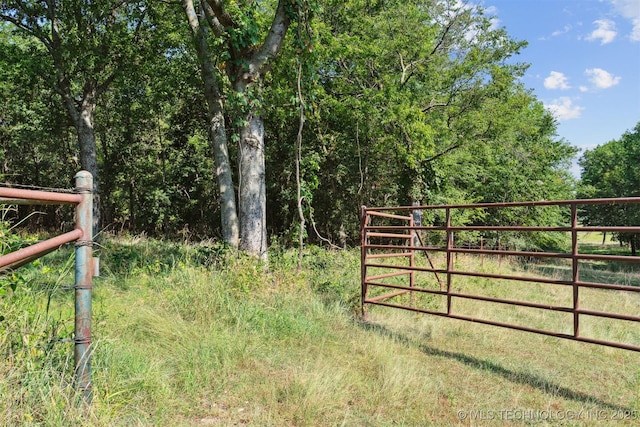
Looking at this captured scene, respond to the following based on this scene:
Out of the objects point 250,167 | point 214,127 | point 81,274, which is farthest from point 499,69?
point 81,274

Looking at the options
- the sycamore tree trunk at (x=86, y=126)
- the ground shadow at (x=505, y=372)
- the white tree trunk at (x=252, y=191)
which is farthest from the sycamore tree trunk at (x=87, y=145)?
the ground shadow at (x=505, y=372)

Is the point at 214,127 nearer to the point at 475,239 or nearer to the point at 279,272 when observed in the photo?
the point at 279,272

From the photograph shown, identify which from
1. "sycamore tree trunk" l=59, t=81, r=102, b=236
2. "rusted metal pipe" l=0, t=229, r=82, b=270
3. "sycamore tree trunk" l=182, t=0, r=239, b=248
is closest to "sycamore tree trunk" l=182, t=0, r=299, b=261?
"sycamore tree trunk" l=182, t=0, r=239, b=248

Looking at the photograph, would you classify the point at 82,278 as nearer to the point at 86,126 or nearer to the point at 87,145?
the point at 87,145

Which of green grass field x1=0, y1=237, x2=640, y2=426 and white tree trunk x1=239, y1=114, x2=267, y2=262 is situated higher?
white tree trunk x1=239, y1=114, x2=267, y2=262

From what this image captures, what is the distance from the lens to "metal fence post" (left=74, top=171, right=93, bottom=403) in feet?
7.72

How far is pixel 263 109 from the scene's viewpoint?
9.12 m

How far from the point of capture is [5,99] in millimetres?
18234

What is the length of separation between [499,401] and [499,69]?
1428cm

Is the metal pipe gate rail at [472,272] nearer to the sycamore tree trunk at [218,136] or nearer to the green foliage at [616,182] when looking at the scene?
the sycamore tree trunk at [218,136]

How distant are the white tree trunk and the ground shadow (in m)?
2.62

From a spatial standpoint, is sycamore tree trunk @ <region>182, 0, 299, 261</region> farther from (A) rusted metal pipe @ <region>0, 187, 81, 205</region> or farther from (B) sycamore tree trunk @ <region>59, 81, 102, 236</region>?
(B) sycamore tree trunk @ <region>59, 81, 102, 236</region>

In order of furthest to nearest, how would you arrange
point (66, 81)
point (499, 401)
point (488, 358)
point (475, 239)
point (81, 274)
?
point (475, 239) → point (66, 81) → point (488, 358) → point (499, 401) → point (81, 274)

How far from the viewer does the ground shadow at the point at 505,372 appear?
3403mm
